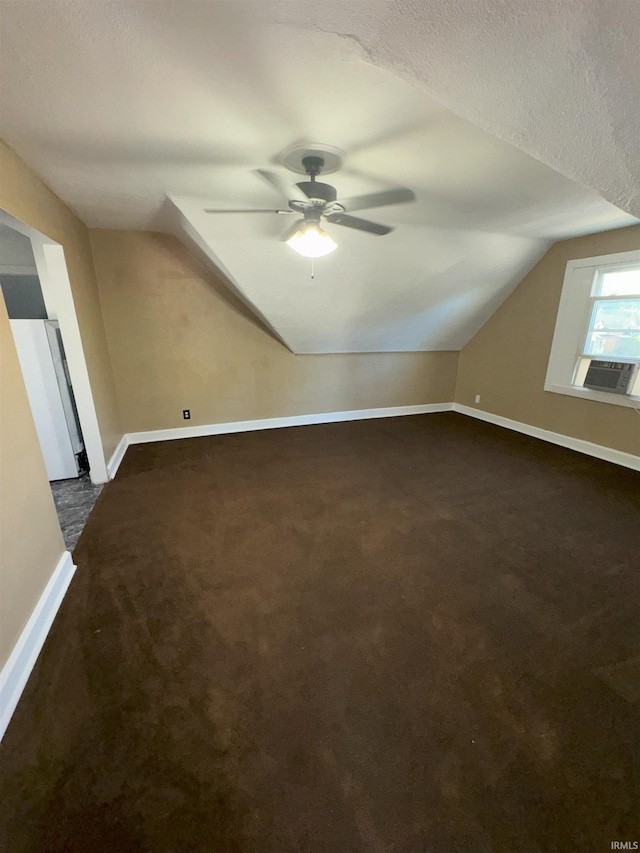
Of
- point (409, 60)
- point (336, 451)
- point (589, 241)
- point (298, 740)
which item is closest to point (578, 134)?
point (409, 60)

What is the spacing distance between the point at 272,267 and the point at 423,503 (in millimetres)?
2297

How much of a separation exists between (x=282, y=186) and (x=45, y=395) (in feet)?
8.07

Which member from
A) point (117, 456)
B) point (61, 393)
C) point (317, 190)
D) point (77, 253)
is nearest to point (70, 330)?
point (61, 393)

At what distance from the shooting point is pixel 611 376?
345 centimetres

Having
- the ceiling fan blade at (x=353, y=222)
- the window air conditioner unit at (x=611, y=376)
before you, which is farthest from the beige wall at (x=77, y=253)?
the window air conditioner unit at (x=611, y=376)

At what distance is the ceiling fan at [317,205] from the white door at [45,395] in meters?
1.79

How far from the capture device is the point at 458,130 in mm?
1583

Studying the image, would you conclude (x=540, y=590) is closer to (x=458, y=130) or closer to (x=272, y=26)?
(x=458, y=130)

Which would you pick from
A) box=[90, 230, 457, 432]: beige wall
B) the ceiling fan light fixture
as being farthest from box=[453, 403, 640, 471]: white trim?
the ceiling fan light fixture

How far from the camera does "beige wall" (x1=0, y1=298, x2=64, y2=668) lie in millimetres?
1416

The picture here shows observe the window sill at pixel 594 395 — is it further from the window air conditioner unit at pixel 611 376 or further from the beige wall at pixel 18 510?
the beige wall at pixel 18 510

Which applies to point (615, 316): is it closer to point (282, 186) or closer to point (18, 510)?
point (282, 186)

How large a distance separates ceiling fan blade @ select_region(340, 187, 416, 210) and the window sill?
296cm

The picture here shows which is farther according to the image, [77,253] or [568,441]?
[568,441]
